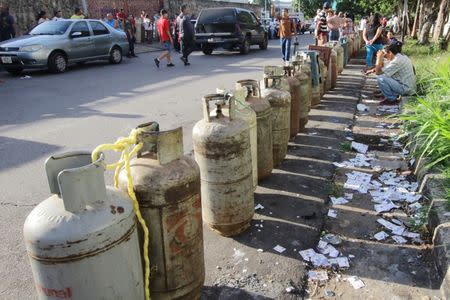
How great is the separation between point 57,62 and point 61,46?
52 centimetres

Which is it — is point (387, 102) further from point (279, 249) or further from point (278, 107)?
point (279, 249)

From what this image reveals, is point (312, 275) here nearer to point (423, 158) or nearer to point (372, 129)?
point (423, 158)

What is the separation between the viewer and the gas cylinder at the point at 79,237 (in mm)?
1950

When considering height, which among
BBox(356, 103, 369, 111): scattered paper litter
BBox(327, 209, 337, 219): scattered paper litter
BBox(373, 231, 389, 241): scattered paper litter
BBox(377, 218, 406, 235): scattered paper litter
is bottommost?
BBox(373, 231, 389, 241): scattered paper litter

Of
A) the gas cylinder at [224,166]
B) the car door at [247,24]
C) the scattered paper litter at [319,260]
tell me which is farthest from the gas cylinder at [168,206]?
the car door at [247,24]

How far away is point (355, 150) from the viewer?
5.92m

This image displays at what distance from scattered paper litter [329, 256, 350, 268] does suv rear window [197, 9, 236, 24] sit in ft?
50.6

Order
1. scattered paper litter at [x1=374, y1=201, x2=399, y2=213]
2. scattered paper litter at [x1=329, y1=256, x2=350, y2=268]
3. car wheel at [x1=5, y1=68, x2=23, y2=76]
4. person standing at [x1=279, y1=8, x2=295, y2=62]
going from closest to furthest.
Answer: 1. scattered paper litter at [x1=329, y1=256, x2=350, y2=268]
2. scattered paper litter at [x1=374, y1=201, x2=399, y2=213]
3. car wheel at [x1=5, y1=68, x2=23, y2=76]
4. person standing at [x1=279, y1=8, x2=295, y2=62]

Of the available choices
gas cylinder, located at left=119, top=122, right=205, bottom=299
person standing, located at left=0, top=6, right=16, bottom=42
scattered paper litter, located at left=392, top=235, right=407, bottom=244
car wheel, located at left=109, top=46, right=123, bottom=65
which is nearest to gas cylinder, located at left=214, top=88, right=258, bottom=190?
gas cylinder, located at left=119, top=122, right=205, bottom=299

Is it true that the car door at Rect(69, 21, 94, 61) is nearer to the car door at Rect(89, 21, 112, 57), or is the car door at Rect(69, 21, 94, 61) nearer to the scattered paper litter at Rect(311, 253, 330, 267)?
the car door at Rect(89, 21, 112, 57)

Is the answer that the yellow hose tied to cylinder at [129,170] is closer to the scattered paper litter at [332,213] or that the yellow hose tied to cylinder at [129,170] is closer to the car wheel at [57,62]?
the scattered paper litter at [332,213]

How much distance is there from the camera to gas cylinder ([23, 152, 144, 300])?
6.40 ft

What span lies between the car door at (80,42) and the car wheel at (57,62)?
31cm

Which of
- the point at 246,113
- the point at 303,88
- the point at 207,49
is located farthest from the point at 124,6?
the point at 246,113
